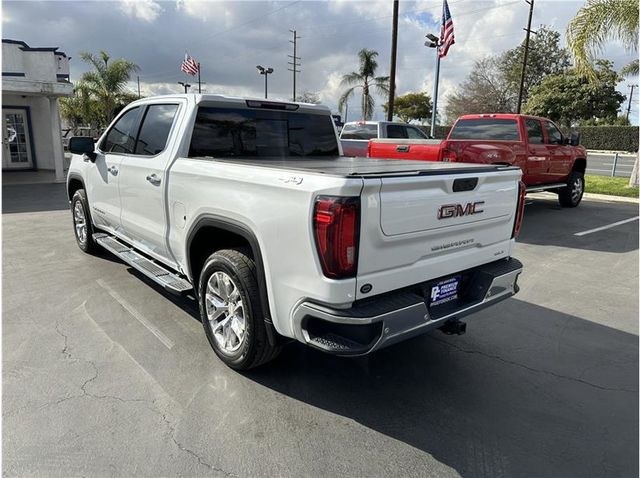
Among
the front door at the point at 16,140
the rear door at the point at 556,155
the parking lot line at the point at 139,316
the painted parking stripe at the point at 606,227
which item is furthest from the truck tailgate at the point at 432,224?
the front door at the point at 16,140

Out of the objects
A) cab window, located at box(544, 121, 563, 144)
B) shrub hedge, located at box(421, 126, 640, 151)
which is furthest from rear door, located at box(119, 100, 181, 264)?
shrub hedge, located at box(421, 126, 640, 151)

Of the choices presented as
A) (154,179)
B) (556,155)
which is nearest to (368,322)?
(154,179)

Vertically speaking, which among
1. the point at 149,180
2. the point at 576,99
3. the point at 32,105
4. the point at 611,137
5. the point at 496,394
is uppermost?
the point at 576,99

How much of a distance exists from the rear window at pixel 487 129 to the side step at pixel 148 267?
7717mm

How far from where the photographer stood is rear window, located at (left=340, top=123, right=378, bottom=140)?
13609 millimetres

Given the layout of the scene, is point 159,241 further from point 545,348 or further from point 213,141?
point 545,348

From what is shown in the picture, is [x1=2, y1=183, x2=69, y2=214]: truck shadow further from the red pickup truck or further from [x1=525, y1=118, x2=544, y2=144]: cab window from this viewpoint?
[x1=525, y1=118, x2=544, y2=144]: cab window

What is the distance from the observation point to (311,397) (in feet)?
10.4

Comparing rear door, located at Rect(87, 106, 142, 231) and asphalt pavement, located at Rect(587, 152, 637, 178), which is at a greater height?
rear door, located at Rect(87, 106, 142, 231)

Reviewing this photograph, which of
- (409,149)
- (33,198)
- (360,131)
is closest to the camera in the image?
(409,149)

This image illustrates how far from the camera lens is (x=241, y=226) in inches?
121

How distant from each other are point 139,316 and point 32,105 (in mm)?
17182

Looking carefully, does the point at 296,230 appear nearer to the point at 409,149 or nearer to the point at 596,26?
the point at 409,149

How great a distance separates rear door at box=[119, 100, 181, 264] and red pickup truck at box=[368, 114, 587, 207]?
17.9 feet
